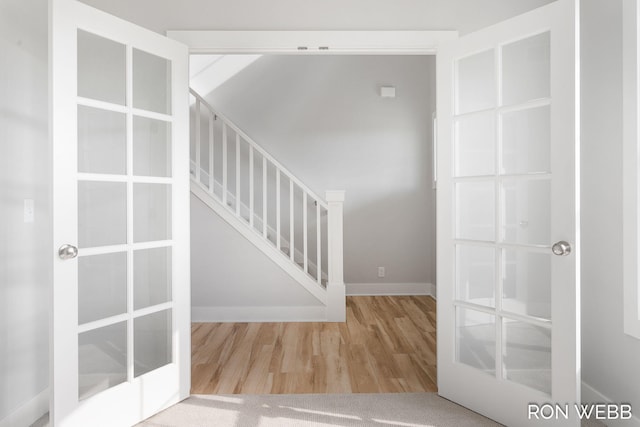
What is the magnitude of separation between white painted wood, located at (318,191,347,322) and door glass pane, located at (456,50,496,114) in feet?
6.13

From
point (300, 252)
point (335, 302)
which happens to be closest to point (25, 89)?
point (335, 302)

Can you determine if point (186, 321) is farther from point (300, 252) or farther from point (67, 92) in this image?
point (300, 252)

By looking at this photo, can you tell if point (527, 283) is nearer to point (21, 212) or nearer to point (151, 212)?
point (151, 212)

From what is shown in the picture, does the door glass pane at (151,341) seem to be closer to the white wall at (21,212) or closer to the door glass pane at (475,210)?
the white wall at (21,212)

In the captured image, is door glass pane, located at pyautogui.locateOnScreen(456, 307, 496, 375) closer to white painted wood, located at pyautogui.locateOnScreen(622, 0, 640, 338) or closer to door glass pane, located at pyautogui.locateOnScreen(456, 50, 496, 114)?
white painted wood, located at pyautogui.locateOnScreen(622, 0, 640, 338)

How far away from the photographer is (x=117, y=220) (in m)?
2.07

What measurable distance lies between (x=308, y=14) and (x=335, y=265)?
2298 mm

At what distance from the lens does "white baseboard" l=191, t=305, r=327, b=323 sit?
410 cm

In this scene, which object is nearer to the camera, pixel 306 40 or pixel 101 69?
pixel 101 69

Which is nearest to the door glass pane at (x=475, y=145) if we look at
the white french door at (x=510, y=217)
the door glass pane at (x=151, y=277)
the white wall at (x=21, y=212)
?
the white french door at (x=510, y=217)

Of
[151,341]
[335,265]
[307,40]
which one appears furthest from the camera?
[335,265]

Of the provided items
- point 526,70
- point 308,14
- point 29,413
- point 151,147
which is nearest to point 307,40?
point 308,14

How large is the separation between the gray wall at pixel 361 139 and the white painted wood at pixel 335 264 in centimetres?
130

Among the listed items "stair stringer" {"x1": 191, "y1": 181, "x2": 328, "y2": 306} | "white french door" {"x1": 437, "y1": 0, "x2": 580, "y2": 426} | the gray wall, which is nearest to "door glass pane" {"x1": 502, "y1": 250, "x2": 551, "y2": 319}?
"white french door" {"x1": 437, "y1": 0, "x2": 580, "y2": 426}
